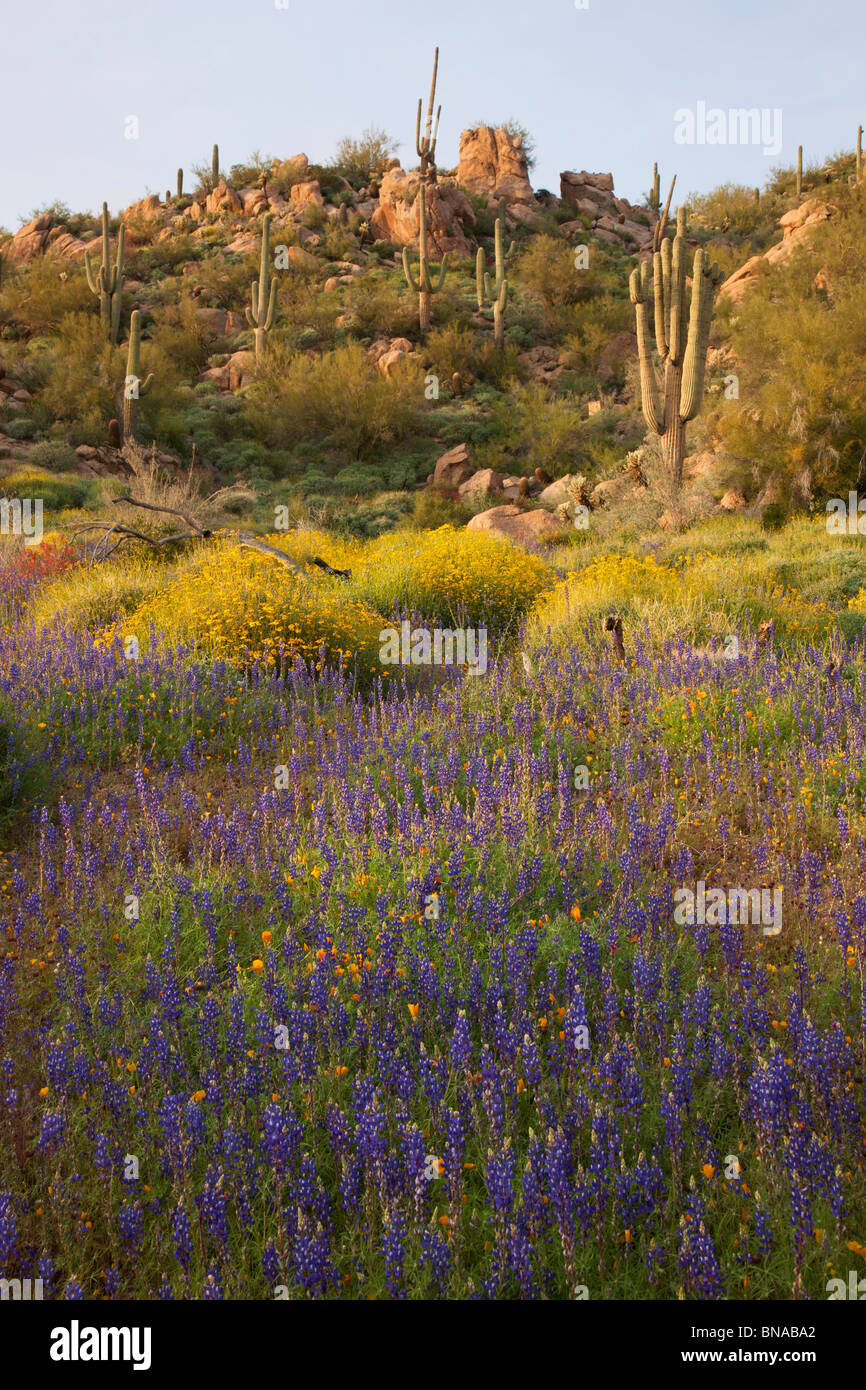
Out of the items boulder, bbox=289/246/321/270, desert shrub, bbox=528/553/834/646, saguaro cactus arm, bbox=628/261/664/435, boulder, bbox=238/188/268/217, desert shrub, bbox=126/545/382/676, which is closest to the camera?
desert shrub, bbox=126/545/382/676

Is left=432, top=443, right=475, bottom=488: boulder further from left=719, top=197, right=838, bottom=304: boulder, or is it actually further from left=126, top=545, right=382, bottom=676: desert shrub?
left=126, top=545, right=382, bottom=676: desert shrub

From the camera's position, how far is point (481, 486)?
69.8 feet

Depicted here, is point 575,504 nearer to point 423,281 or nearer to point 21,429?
point 21,429

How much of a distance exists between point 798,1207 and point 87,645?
685 centimetres

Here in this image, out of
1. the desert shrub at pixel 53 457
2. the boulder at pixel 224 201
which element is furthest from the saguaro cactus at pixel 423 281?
the boulder at pixel 224 201

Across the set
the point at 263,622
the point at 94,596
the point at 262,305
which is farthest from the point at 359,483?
the point at 263,622

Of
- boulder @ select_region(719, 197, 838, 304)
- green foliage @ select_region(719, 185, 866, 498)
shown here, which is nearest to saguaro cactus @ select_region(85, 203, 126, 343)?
boulder @ select_region(719, 197, 838, 304)

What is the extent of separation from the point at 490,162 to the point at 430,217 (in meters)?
11.9

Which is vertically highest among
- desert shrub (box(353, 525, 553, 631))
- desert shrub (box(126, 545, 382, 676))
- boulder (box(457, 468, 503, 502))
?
boulder (box(457, 468, 503, 502))

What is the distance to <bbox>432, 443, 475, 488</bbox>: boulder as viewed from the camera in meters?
→ 22.8

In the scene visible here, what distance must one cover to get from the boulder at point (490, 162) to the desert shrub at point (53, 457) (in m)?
32.0

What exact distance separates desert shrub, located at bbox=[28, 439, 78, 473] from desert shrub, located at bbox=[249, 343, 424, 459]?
6474 millimetres

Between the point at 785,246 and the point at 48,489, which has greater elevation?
the point at 785,246

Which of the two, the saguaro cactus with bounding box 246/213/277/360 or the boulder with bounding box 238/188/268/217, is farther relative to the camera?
the boulder with bounding box 238/188/268/217
